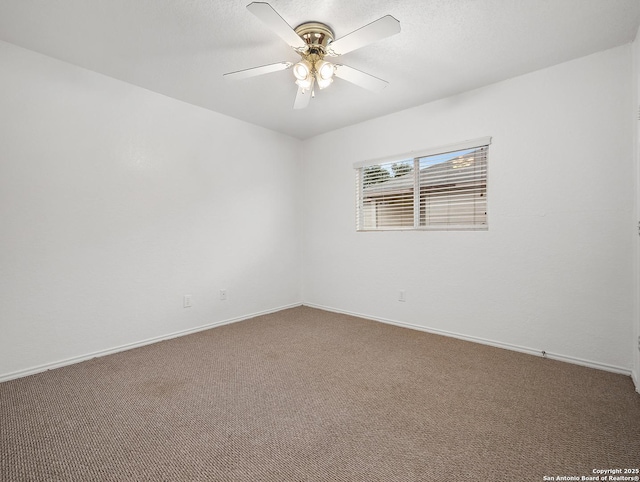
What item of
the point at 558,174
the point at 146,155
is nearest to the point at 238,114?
the point at 146,155

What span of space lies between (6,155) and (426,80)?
3.44 m

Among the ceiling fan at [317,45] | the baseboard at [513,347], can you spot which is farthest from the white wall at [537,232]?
the ceiling fan at [317,45]

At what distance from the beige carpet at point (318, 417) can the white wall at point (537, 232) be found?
1.25ft

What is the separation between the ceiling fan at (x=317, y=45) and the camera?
1682 millimetres

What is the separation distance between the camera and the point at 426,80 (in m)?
2.76

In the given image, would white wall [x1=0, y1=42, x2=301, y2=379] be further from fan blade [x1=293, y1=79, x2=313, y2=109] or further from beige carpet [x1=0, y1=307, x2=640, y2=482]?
fan blade [x1=293, y1=79, x2=313, y2=109]

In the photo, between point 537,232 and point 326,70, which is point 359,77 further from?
point 537,232

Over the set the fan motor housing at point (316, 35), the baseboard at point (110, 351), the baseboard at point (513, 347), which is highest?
the fan motor housing at point (316, 35)

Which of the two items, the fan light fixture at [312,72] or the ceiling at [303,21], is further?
the fan light fixture at [312,72]

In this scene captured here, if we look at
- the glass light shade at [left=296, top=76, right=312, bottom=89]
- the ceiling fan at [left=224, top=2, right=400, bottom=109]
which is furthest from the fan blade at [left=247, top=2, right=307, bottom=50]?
the glass light shade at [left=296, top=76, right=312, bottom=89]

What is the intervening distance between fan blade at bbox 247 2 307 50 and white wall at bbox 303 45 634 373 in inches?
73.6

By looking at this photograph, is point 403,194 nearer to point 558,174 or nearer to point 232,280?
point 558,174

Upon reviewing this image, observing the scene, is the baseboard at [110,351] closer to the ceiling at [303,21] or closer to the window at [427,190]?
the window at [427,190]

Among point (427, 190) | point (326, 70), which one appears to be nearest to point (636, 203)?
point (427, 190)
